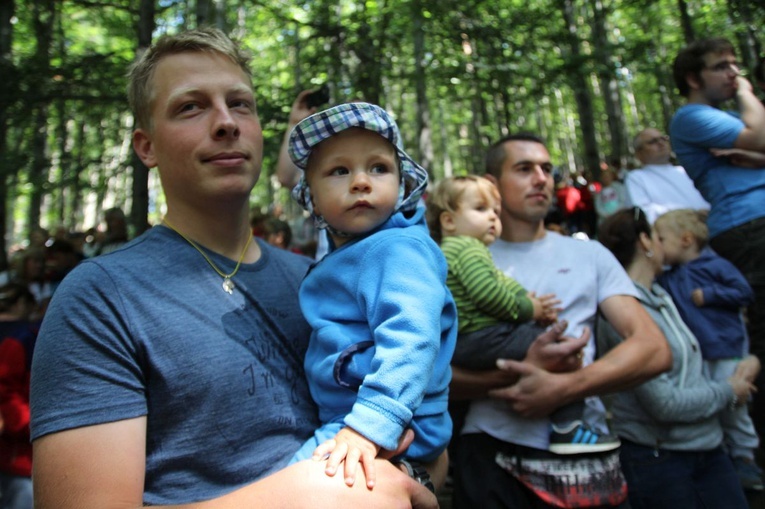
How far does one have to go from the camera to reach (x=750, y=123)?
3496 millimetres

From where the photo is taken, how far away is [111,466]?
4.35 ft

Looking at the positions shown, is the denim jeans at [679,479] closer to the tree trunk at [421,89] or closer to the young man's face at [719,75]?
the young man's face at [719,75]

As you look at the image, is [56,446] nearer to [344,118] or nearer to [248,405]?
[248,405]

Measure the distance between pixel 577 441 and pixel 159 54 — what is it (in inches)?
89.4

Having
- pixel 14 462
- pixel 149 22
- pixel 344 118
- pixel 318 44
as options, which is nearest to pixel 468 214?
pixel 344 118

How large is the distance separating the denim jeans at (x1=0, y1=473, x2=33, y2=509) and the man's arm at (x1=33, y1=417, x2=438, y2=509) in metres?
3.07

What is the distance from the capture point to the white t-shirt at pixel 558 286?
2.57m

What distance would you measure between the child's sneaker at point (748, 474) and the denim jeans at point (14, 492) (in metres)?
5.07

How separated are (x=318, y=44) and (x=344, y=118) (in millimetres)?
6988

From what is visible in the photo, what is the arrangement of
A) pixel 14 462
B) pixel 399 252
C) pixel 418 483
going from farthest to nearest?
pixel 14 462 → pixel 399 252 → pixel 418 483

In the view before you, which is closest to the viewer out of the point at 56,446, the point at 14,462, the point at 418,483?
the point at 56,446

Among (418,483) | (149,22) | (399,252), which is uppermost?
(149,22)

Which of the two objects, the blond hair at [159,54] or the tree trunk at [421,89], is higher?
the tree trunk at [421,89]

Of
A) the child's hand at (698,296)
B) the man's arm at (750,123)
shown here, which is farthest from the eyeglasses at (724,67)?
the child's hand at (698,296)
